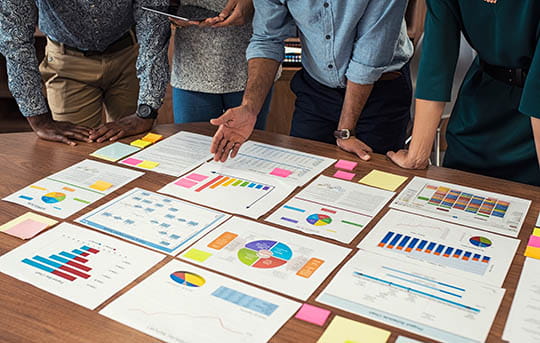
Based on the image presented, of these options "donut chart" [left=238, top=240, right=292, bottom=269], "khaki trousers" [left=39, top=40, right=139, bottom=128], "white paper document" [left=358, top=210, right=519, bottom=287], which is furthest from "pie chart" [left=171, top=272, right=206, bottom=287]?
"khaki trousers" [left=39, top=40, right=139, bottom=128]

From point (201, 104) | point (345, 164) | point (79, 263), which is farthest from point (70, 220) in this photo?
point (201, 104)

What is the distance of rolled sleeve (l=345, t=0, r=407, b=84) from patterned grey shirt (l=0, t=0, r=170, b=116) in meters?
0.60

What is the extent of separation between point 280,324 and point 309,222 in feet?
1.22

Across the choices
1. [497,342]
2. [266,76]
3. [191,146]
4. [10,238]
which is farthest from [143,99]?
[497,342]

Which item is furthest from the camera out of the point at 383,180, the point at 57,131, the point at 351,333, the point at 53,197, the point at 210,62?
the point at 210,62

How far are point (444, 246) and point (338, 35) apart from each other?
799 millimetres

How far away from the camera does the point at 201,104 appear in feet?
6.95

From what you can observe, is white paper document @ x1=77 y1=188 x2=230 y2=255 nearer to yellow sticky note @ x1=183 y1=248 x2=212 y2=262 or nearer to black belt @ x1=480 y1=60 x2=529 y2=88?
yellow sticky note @ x1=183 y1=248 x2=212 y2=262

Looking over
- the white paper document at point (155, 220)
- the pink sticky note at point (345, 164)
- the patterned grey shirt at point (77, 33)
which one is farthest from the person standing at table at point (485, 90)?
the patterned grey shirt at point (77, 33)

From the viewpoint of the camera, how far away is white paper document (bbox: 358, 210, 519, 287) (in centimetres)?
118

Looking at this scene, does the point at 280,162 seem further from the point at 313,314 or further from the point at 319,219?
the point at 313,314

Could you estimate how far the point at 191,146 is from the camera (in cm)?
179

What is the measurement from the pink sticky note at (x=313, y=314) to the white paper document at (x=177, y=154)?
657mm

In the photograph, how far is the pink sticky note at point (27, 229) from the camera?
4.22 feet
